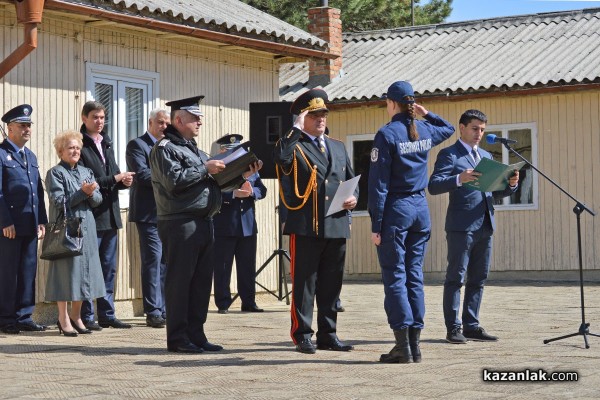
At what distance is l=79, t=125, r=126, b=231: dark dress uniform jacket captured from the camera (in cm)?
1139

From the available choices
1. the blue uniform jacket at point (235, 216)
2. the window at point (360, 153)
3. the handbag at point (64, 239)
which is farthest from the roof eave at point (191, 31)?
the window at point (360, 153)

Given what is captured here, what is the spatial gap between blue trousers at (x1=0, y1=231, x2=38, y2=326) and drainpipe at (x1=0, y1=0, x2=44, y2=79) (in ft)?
5.79

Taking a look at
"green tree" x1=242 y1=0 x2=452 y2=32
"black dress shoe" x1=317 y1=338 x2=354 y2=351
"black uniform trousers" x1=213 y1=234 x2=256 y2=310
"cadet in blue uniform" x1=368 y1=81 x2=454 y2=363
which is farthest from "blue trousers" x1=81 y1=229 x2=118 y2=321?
"green tree" x1=242 y1=0 x2=452 y2=32

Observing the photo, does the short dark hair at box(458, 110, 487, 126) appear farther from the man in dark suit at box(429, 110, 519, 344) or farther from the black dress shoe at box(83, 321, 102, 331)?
the black dress shoe at box(83, 321, 102, 331)

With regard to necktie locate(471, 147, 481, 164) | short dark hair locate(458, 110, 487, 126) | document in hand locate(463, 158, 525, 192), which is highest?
short dark hair locate(458, 110, 487, 126)

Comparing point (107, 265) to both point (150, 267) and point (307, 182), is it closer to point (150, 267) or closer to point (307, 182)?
point (150, 267)

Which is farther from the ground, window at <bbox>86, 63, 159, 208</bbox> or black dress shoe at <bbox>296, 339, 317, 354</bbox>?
window at <bbox>86, 63, 159, 208</bbox>

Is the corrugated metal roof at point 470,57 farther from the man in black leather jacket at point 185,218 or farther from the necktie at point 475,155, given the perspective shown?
the man in black leather jacket at point 185,218

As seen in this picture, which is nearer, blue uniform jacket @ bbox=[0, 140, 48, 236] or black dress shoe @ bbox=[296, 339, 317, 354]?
black dress shoe @ bbox=[296, 339, 317, 354]

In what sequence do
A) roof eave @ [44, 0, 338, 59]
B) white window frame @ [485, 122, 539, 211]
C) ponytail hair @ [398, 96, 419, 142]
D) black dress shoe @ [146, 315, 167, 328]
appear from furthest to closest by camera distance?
1. white window frame @ [485, 122, 539, 211]
2. roof eave @ [44, 0, 338, 59]
3. black dress shoe @ [146, 315, 167, 328]
4. ponytail hair @ [398, 96, 419, 142]

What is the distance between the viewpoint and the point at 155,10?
13.0m

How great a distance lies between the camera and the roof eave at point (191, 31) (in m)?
11.8

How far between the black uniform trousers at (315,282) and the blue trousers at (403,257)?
2.61 feet

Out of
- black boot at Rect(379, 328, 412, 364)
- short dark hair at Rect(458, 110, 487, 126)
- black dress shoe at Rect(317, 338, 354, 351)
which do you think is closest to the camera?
black boot at Rect(379, 328, 412, 364)
